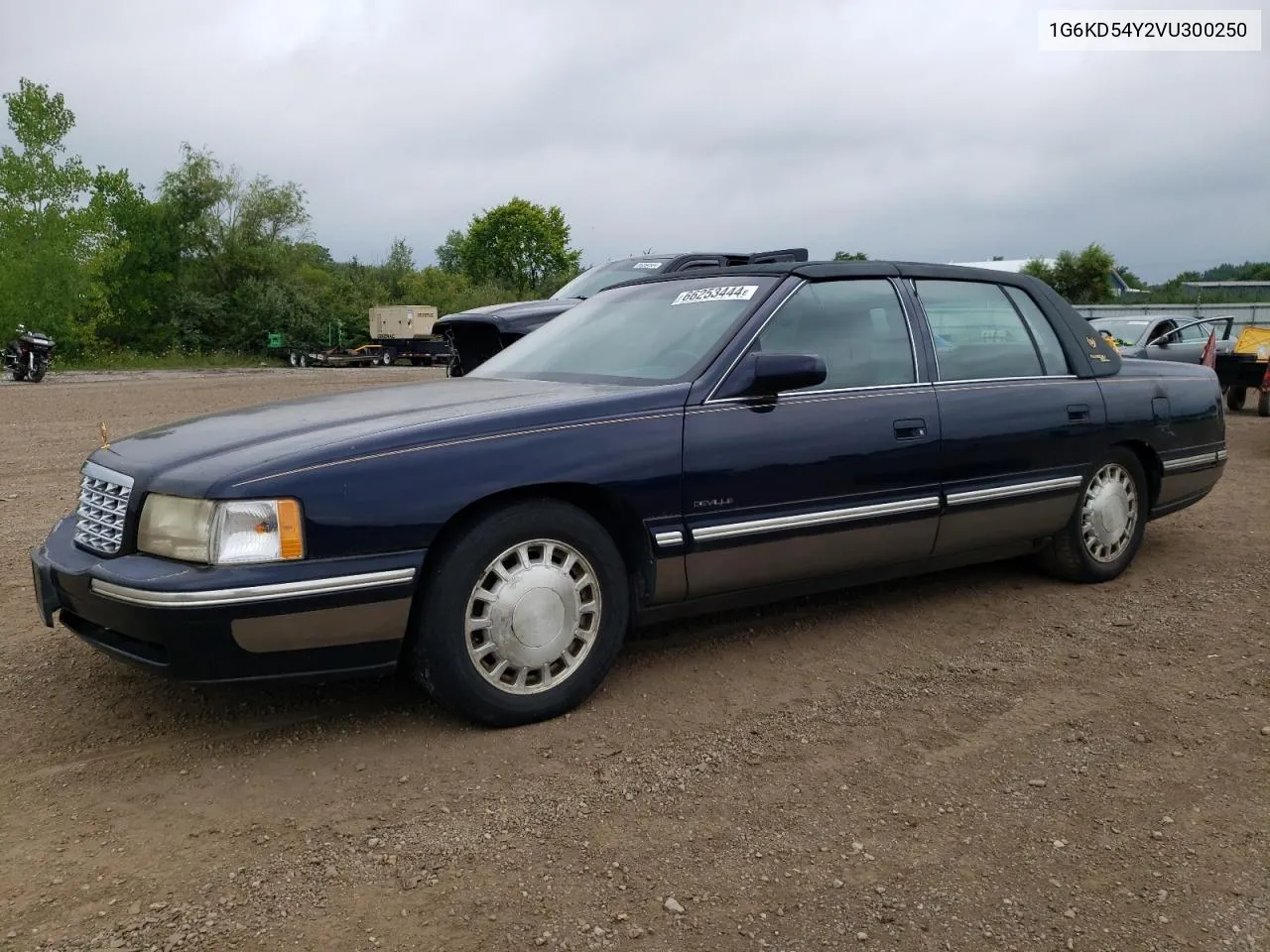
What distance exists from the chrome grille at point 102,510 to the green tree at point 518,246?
6969 cm

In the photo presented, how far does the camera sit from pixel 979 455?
424cm

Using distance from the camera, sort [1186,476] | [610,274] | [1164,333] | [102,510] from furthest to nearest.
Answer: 1. [1164,333]
2. [610,274]
3. [1186,476]
4. [102,510]

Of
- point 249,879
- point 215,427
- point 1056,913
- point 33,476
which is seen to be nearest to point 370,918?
point 249,879

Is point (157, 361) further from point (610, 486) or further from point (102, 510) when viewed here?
point (610, 486)

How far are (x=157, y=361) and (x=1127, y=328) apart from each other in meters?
31.8

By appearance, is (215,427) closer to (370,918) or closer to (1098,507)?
(370,918)

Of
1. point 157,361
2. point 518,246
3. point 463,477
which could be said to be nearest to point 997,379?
point 463,477

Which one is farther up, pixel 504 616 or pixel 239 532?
pixel 239 532

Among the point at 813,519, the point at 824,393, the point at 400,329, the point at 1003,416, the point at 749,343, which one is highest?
the point at 400,329

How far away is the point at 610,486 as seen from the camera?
10.9 ft

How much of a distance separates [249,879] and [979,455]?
10.3 ft

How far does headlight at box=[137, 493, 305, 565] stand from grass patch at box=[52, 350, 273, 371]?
32448mm

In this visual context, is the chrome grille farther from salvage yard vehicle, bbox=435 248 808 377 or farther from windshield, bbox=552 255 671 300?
windshield, bbox=552 255 671 300

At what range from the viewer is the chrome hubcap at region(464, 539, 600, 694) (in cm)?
314
